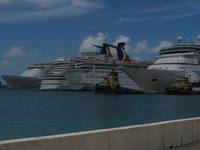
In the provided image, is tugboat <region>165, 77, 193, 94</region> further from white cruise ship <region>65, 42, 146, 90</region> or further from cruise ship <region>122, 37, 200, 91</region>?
white cruise ship <region>65, 42, 146, 90</region>

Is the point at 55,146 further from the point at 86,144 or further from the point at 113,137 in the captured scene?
the point at 113,137

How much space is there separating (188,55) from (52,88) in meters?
52.1

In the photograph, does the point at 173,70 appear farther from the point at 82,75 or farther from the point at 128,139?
the point at 128,139

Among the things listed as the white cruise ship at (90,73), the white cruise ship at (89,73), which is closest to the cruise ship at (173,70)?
the white cruise ship at (90,73)

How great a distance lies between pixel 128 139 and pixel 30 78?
124138mm

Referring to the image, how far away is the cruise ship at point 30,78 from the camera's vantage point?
415ft

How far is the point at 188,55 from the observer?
79562mm

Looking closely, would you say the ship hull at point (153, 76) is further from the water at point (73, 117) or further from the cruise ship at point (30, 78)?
the cruise ship at point (30, 78)

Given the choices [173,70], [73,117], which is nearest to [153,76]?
[173,70]

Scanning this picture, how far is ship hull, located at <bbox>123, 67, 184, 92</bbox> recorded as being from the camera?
7869 cm

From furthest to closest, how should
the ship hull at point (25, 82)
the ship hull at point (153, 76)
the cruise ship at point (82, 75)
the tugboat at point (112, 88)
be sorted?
the ship hull at point (25, 82)
the cruise ship at point (82, 75)
the tugboat at point (112, 88)
the ship hull at point (153, 76)

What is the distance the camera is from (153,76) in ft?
260

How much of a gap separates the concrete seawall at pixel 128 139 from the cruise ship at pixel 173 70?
71339mm

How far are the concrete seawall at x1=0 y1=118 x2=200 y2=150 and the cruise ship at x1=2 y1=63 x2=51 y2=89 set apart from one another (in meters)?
119
